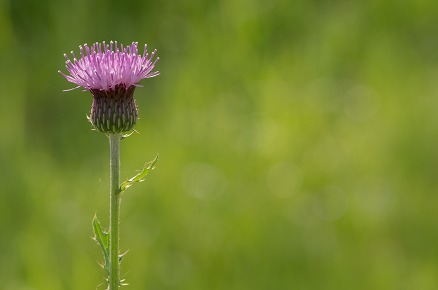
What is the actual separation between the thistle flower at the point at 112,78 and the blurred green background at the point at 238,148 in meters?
1.61

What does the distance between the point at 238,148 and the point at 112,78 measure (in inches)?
91.9

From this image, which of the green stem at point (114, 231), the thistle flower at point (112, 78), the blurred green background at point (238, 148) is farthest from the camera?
the blurred green background at point (238, 148)

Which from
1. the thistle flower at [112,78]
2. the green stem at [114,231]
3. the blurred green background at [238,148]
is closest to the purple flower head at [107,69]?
the thistle flower at [112,78]

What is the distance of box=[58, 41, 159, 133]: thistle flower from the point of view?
1.05 m

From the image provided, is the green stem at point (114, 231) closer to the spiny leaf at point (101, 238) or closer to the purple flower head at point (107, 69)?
the spiny leaf at point (101, 238)

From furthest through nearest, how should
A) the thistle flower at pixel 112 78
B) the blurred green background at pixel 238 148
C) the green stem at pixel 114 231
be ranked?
1. the blurred green background at pixel 238 148
2. the thistle flower at pixel 112 78
3. the green stem at pixel 114 231

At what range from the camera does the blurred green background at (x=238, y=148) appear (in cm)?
284

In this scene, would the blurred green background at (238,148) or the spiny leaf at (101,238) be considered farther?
the blurred green background at (238,148)

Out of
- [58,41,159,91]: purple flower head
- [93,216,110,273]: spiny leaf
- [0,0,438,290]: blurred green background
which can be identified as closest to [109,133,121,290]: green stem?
[93,216,110,273]: spiny leaf

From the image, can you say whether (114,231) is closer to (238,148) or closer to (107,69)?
(107,69)

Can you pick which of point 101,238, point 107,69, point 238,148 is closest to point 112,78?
point 107,69

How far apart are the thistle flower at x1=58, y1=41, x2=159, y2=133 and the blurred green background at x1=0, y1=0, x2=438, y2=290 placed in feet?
5.29

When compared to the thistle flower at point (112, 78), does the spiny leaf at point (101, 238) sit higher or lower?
lower

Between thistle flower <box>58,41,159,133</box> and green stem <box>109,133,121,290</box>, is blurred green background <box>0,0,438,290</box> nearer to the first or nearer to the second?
thistle flower <box>58,41,159,133</box>
